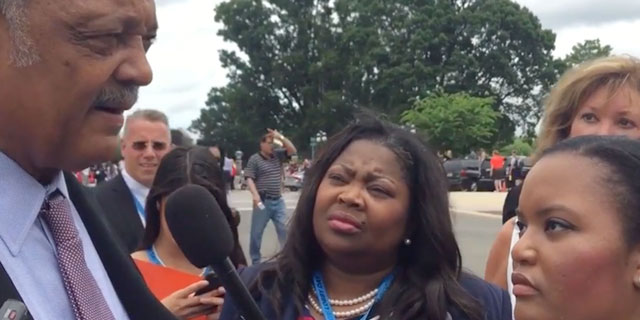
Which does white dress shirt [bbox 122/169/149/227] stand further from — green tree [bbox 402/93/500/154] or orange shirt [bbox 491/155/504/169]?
green tree [bbox 402/93/500/154]

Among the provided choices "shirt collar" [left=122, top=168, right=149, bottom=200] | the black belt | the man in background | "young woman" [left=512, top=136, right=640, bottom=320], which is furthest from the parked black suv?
"young woman" [left=512, top=136, right=640, bottom=320]

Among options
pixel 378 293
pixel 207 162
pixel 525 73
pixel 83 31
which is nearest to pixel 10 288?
pixel 83 31

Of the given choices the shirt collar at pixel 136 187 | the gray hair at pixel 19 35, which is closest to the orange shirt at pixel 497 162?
the shirt collar at pixel 136 187

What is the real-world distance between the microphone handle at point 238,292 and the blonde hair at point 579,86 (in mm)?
1559

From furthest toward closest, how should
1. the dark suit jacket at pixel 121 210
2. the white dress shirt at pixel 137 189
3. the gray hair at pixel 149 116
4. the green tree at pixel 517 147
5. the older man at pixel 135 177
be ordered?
1. the green tree at pixel 517 147
2. the gray hair at pixel 149 116
3. the white dress shirt at pixel 137 189
4. the older man at pixel 135 177
5. the dark suit jacket at pixel 121 210

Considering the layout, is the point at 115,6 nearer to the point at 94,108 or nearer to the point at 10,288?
the point at 94,108

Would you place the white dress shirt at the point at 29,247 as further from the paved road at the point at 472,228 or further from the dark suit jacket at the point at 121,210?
the paved road at the point at 472,228

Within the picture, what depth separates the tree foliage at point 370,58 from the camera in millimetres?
54719

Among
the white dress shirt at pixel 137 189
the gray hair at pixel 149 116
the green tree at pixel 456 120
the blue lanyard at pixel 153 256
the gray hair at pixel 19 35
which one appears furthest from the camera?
the green tree at pixel 456 120

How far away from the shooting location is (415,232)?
121 inches

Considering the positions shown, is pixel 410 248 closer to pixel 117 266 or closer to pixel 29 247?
pixel 117 266

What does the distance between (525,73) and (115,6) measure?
61.8 metres

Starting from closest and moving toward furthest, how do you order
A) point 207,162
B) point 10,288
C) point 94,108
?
point 10,288 → point 94,108 → point 207,162

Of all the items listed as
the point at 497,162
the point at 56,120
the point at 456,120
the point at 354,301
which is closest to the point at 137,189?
the point at 354,301
